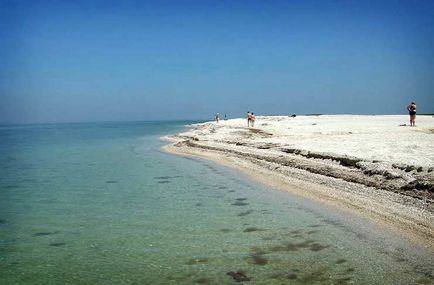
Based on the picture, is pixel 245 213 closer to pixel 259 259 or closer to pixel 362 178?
pixel 259 259

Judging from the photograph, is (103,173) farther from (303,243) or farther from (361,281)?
(361,281)

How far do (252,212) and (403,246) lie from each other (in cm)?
494

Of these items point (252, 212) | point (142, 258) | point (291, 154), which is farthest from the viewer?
point (291, 154)

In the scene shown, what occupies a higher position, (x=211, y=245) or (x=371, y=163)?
(x=371, y=163)

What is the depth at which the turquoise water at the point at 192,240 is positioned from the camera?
792 cm

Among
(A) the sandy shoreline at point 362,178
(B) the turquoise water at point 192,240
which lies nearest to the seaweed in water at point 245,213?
(B) the turquoise water at point 192,240


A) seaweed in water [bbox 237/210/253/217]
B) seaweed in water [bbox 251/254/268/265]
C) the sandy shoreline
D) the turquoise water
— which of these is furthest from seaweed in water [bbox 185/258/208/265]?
the sandy shoreline

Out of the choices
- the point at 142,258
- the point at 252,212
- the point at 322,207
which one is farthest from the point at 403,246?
the point at 142,258

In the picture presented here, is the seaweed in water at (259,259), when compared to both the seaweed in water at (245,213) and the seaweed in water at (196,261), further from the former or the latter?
the seaweed in water at (245,213)

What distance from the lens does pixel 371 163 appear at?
15867mm

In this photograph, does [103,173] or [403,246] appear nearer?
[403,246]

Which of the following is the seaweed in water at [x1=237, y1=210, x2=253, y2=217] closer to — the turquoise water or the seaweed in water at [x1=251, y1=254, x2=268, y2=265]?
the turquoise water

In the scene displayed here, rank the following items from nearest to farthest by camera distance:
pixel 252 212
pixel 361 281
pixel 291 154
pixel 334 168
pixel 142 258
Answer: pixel 361 281 → pixel 142 258 → pixel 252 212 → pixel 334 168 → pixel 291 154

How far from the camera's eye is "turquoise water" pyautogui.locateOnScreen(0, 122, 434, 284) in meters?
7.92
